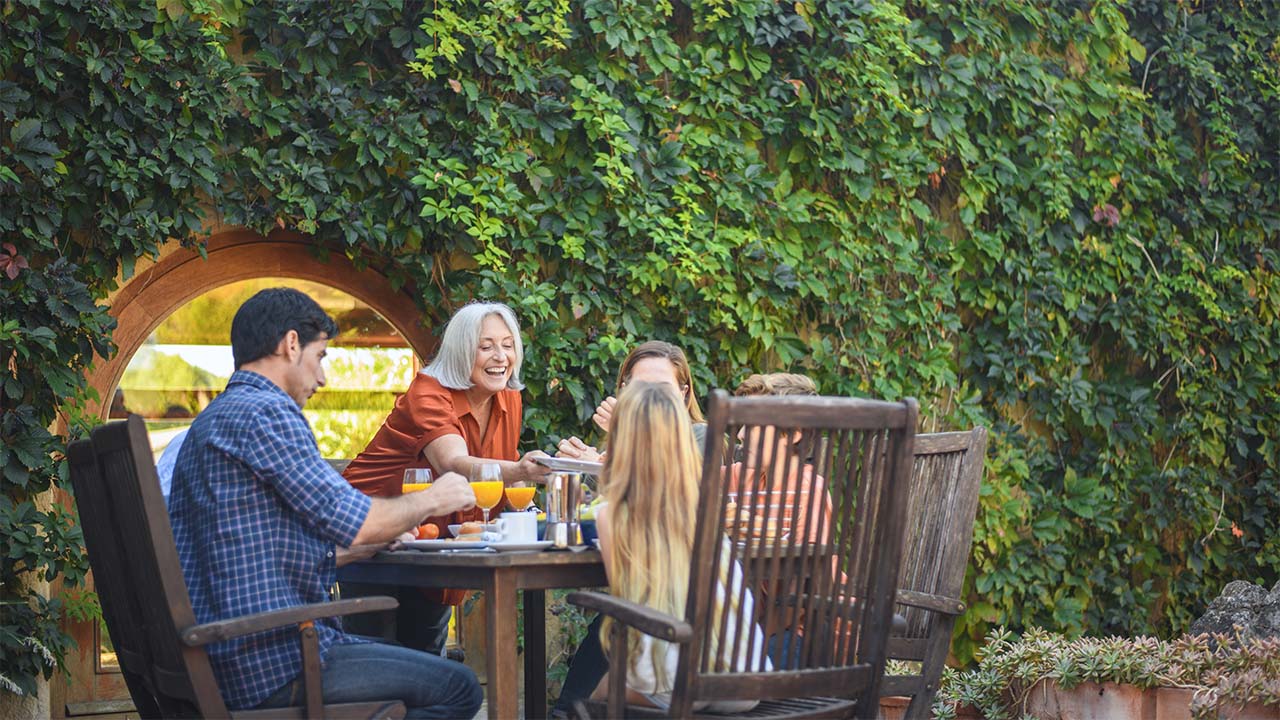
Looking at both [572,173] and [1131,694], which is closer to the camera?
[1131,694]

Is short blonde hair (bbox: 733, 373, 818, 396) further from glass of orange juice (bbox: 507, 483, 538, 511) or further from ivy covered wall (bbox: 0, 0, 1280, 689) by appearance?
glass of orange juice (bbox: 507, 483, 538, 511)

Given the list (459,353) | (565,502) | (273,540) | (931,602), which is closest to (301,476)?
(273,540)

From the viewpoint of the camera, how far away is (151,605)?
252 centimetres

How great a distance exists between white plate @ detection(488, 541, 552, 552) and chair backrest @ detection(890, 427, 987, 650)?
1046 mm

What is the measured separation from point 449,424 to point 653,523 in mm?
1519

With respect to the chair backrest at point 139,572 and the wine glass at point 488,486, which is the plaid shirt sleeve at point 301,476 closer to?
the chair backrest at point 139,572

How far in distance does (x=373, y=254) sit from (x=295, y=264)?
1.09 ft

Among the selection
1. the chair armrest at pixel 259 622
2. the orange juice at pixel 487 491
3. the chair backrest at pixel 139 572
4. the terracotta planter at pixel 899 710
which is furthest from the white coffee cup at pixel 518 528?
the terracotta planter at pixel 899 710

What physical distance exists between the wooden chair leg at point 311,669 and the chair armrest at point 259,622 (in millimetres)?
37

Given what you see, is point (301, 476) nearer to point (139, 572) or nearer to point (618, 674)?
point (139, 572)

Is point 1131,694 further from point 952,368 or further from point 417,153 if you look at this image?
point 417,153

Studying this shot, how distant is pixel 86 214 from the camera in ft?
15.1

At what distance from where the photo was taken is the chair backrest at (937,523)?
3189mm

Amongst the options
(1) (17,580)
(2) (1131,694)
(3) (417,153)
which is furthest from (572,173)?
(2) (1131,694)
